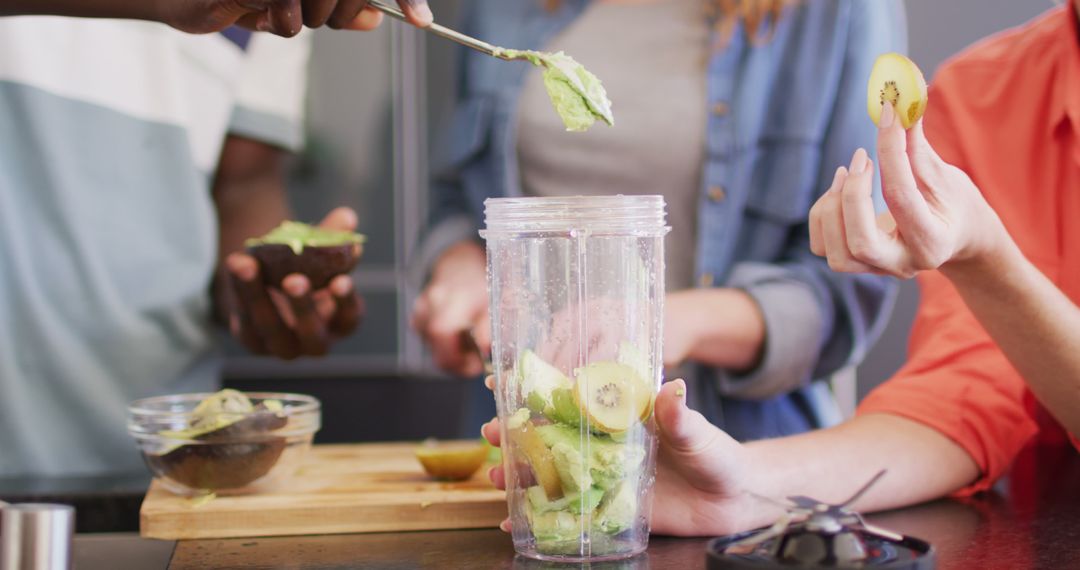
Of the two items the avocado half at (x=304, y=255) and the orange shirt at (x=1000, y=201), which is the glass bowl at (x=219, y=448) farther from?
the orange shirt at (x=1000, y=201)

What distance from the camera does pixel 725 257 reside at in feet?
5.87

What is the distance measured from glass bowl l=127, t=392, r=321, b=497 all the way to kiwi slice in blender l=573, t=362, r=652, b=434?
44cm

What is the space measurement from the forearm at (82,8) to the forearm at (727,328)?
2.79ft

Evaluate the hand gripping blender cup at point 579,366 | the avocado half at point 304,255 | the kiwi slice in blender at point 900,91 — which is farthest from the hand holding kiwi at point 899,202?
the avocado half at point 304,255

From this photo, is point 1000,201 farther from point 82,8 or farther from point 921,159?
point 82,8

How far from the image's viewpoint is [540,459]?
90 centimetres

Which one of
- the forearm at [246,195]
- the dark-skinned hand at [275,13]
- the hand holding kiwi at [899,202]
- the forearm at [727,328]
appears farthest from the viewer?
the forearm at [246,195]

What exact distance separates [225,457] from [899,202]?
2.35 ft

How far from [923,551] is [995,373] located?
62 cm

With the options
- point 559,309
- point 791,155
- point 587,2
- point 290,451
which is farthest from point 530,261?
point 587,2

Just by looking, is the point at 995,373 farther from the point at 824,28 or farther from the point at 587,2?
the point at 587,2

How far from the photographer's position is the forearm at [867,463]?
1090 millimetres

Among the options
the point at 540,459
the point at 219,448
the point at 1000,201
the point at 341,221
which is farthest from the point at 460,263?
the point at 540,459

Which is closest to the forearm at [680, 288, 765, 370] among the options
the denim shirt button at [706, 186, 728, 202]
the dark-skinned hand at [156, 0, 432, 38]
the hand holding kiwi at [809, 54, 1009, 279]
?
the denim shirt button at [706, 186, 728, 202]
